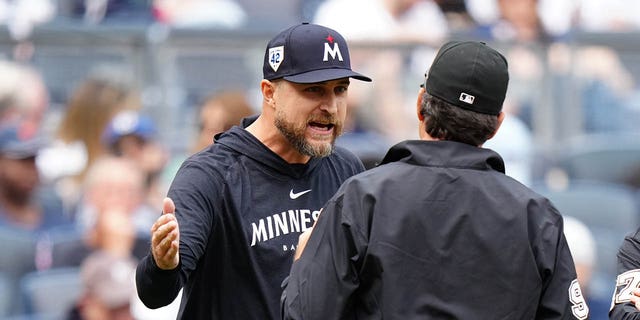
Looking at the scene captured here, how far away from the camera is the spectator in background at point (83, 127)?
6871mm

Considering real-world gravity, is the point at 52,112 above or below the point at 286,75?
below

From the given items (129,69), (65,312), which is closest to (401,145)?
(65,312)

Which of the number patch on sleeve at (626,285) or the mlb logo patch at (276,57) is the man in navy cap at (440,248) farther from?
the mlb logo patch at (276,57)

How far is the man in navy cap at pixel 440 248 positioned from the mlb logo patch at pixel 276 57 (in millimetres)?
820

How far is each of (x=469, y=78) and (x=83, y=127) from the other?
14.2ft

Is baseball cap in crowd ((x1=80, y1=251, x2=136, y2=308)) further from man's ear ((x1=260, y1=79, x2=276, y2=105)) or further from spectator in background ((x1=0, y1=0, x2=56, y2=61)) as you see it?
man's ear ((x1=260, y1=79, x2=276, y2=105))

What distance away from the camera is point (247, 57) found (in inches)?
286

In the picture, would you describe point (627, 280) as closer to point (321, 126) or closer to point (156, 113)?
point (321, 126)

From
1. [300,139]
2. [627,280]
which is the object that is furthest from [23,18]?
[627,280]

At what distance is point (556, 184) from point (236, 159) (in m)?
4.12

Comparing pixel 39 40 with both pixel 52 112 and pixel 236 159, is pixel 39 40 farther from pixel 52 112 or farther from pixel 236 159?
pixel 236 159

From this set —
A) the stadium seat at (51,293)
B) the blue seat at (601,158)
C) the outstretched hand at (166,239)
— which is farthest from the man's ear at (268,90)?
the blue seat at (601,158)

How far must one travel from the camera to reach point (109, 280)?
245 inches

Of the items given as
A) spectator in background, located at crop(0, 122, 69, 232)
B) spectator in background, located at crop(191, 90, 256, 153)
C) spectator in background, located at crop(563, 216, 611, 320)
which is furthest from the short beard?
spectator in background, located at crop(0, 122, 69, 232)
